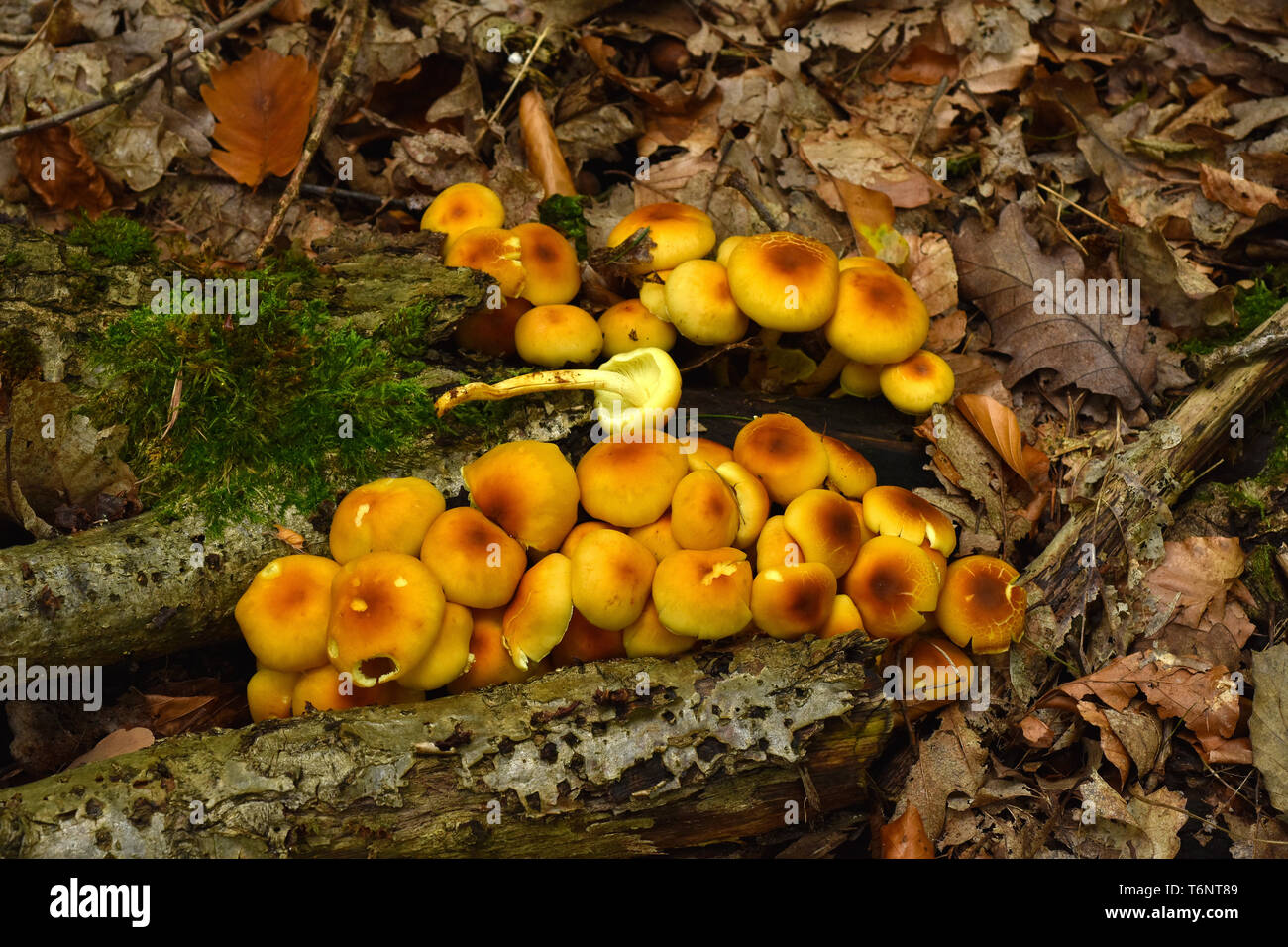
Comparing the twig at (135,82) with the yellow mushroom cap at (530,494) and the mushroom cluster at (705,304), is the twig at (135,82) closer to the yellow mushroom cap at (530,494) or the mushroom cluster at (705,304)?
the mushroom cluster at (705,304)

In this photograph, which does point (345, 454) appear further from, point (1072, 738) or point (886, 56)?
point (886, 56)

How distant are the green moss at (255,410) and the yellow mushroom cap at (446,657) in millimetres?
829

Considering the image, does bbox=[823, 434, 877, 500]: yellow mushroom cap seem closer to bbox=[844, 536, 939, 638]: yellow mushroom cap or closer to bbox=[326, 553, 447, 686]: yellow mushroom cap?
bbox=[844, 536, 939, 638]: yellow mushroom cap

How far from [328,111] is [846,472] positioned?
3.72 metres

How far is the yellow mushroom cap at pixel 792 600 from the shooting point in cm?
353

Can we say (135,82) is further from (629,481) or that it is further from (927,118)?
(927,118)

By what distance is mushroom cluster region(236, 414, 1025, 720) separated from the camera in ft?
11.1

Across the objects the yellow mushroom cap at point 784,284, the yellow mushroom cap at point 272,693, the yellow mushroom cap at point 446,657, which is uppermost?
the yellow mushroom cap at point 784,284

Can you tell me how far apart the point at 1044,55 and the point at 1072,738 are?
15.6 ft

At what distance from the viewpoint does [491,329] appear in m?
4.46

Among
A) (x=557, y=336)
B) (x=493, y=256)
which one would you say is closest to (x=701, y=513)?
(x=557, y=336)

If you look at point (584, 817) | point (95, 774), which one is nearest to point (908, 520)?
point (584, 817)

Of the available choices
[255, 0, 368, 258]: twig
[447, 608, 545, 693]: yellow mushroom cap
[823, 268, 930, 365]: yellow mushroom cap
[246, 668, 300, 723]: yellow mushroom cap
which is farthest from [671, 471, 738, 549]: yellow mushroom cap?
[255, 0, 368, 258]: twig

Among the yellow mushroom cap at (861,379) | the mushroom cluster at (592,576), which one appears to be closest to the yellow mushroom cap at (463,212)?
the mushroom cluster at (592,576)
